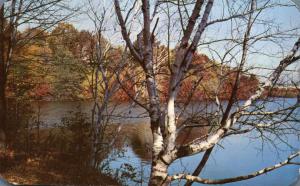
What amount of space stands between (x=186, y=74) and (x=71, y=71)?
2.54ft

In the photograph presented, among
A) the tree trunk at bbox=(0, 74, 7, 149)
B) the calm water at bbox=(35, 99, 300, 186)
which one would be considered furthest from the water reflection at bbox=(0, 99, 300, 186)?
the tree trunk at bbox=(0, 74, 7, 149)

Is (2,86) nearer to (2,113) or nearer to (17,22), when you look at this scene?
(2,113)

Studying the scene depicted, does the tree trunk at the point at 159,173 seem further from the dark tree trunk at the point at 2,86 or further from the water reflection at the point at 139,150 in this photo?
the dark tree trunk at the point at 2,86

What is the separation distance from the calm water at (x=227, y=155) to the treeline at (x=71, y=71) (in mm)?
112

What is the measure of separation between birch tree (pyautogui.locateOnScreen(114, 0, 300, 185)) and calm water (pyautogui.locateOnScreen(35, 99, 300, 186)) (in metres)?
0.08

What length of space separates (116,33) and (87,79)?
38 cm

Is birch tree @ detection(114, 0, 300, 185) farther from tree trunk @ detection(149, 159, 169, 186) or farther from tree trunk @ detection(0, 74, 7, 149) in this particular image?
tree trunk @ detection(0, 74, 7, 149)

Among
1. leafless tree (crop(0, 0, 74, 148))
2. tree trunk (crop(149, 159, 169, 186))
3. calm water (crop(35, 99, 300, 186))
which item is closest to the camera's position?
tree trunk (crop(149, 159, 169, 186))

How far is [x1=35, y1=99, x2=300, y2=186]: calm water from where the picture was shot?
2.36 m

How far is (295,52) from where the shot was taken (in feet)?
7.39

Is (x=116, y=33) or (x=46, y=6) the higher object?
(x=46, y=6)

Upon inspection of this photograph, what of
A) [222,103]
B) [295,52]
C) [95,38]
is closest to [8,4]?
[95,38]

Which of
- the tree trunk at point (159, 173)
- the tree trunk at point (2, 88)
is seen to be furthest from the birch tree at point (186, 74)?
the tree trunk at point (2, 88)

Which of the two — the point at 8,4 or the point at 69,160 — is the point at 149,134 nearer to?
the point at 69,160
